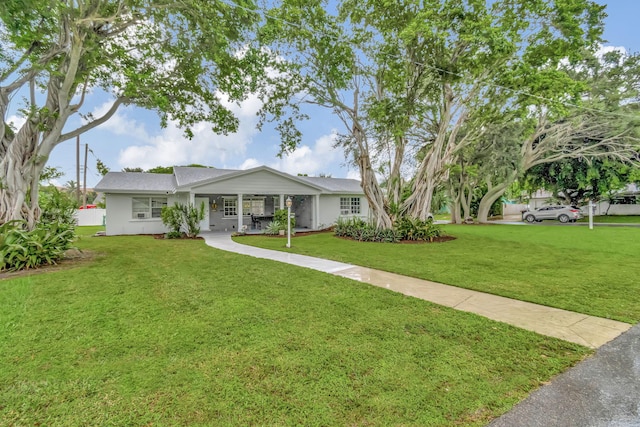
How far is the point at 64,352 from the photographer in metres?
3.01

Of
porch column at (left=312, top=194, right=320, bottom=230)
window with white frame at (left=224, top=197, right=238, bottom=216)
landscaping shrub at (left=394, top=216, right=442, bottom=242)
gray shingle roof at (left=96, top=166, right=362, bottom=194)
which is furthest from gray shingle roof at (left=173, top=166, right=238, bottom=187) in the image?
landscaping shrub at (left=394, top=216, right=442, bottom=242)

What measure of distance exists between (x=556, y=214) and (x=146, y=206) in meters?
27.6

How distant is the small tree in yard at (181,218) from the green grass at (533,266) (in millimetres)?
3496

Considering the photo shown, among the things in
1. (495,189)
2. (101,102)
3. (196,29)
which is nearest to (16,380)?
(196,29)

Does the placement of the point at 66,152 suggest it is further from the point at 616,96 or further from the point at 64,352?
the point at 616,96

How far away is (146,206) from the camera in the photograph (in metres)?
15.0

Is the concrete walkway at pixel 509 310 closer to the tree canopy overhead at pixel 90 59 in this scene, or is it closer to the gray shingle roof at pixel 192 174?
the tree canopy overhead at pixel 90 59

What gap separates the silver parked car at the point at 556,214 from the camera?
21469 mm

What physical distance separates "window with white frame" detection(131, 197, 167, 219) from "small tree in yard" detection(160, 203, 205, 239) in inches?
92.3

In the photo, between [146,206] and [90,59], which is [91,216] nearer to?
[146,206]

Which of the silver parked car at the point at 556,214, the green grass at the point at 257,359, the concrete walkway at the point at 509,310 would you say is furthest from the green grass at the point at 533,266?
the silver parked car at the point at 556,214

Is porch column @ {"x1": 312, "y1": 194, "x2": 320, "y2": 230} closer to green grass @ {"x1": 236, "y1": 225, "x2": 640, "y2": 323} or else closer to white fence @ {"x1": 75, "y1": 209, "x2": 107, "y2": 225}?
green grass @ {"x1": 236, "y1": 225, "x2": 640, "y2": 323}

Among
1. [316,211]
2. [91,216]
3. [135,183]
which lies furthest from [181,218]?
[91,216]

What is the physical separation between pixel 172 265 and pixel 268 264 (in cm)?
233
